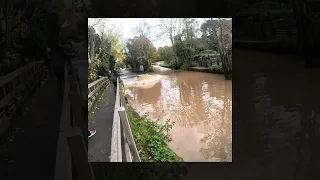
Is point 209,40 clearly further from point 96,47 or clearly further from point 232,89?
point 96,47

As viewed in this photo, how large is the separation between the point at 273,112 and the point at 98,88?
4.28ft

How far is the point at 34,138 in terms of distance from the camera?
2.49 meters

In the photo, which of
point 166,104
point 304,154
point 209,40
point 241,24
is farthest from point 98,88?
point 304,154

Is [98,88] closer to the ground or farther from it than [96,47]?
closer to the ground

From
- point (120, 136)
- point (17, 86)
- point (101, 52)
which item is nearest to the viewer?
point (17, 86)

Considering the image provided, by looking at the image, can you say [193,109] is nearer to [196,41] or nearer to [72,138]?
[196,41]

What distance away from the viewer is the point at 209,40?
268 centimetres

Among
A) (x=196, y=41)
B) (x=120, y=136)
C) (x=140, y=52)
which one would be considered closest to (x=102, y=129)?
(x=120, y=136)

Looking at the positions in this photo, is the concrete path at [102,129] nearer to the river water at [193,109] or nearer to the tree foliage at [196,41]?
the river water at [193,109]

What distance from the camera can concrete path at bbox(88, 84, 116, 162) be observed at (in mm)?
2682

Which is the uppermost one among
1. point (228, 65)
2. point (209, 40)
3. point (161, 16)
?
point (161, 16)

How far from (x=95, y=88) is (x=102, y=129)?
1.01ft

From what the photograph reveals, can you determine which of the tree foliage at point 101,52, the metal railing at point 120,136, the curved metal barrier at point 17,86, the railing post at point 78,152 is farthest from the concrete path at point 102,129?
the railing post at point 78,152

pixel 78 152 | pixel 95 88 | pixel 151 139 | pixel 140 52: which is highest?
pixel 140 52
